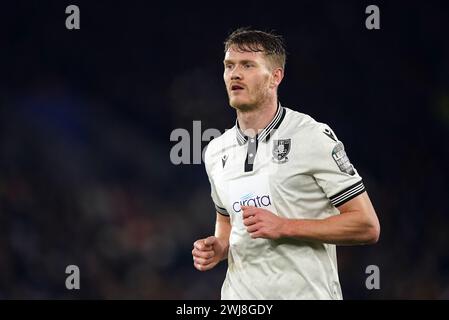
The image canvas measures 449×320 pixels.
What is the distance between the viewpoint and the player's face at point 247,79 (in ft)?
10.4

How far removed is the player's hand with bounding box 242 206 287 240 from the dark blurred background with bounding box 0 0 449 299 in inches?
144

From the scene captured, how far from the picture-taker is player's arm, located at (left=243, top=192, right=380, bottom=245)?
283 cm

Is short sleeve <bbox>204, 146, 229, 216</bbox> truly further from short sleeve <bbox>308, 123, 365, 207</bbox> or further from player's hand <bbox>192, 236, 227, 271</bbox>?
short sleeve <bbox>308, 123, 365, 207</bbox>

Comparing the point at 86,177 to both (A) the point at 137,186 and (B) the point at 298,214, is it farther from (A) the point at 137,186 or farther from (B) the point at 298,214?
(B) the point at 298,214

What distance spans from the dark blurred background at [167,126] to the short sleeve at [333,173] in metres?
3.58

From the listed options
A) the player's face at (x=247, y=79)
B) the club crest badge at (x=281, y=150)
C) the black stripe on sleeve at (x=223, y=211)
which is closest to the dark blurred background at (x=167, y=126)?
the black stripe on sleeve at (x=223, y=211)

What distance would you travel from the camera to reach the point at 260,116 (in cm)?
324

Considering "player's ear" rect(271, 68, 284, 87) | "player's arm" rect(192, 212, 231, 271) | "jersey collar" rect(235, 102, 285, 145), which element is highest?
"player's ear" rect(271, 68, 284, 87)

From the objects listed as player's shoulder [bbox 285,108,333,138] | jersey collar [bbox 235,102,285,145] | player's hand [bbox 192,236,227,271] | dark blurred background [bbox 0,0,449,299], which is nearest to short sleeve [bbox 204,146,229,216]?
jersey collar [bbox 235,102,285,145]

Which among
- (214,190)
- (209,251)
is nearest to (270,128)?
(214,190)

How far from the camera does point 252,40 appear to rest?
10.7 ft

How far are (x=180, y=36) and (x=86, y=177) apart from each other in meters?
1.56
